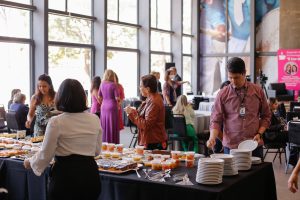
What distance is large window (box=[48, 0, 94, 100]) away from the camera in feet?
32.0

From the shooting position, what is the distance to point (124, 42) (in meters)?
12.3

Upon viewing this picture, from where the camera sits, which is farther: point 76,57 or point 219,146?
point 76,57

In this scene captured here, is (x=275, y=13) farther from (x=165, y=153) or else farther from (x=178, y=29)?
(x=165, y=153)

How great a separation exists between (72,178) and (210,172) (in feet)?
Answer: 2.90

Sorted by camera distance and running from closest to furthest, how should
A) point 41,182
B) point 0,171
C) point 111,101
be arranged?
1. point 41,182
2. point 0,171
3. point 111,101

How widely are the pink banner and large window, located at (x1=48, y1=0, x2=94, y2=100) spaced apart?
633 cm

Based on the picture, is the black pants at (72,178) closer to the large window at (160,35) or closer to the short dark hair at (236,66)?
the short dark hair at (236,66)

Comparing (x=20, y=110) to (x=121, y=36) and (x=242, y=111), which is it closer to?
(x=242, y=111)

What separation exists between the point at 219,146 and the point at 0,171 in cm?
335

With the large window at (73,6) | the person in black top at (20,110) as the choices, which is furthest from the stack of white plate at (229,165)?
the large window at (73,6)

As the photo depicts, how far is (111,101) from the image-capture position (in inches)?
300

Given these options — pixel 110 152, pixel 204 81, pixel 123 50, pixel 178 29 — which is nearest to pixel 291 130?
pixel 110 152

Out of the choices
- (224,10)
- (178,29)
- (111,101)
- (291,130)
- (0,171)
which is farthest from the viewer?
(224,10)

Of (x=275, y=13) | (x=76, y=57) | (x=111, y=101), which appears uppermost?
(x=275, y=13)
